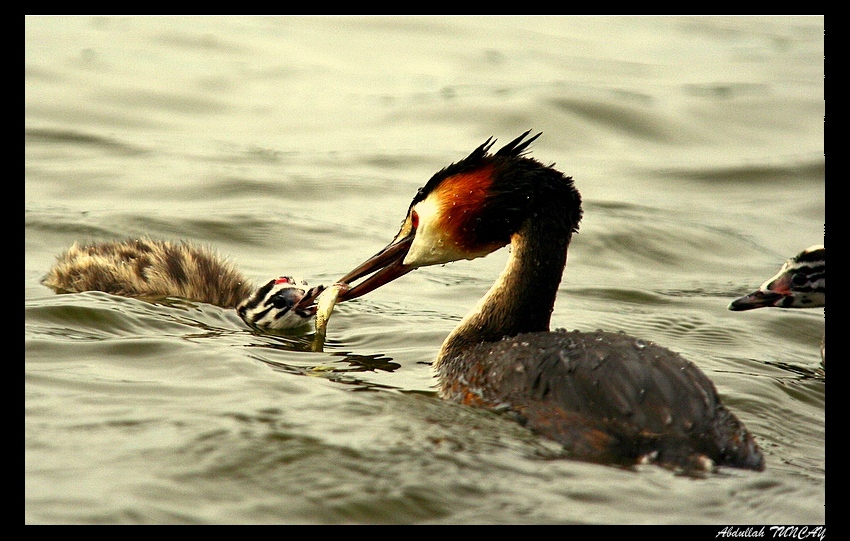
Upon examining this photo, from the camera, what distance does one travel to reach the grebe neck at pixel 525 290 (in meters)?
5.62

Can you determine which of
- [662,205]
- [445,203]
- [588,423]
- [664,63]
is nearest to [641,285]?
[662,205]

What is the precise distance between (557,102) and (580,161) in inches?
61.4

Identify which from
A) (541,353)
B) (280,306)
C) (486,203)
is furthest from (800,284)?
(280,306)

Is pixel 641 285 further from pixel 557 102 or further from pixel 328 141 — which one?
pixel 557 102

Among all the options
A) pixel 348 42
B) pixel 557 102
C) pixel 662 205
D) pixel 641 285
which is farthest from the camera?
pixel 348 42

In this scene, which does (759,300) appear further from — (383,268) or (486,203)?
(383,268)

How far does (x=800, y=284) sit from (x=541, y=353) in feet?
7.40

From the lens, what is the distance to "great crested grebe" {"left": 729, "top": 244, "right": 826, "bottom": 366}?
21.7 feet

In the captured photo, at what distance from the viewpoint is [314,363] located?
19.4ft

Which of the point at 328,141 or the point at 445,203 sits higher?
the point at 328,141

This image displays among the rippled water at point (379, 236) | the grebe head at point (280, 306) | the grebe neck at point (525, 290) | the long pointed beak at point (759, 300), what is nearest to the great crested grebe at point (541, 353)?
the grebe neck at point (525, 290)

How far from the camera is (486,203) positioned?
5652mm

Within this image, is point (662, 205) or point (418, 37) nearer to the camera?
point (662, 205)
